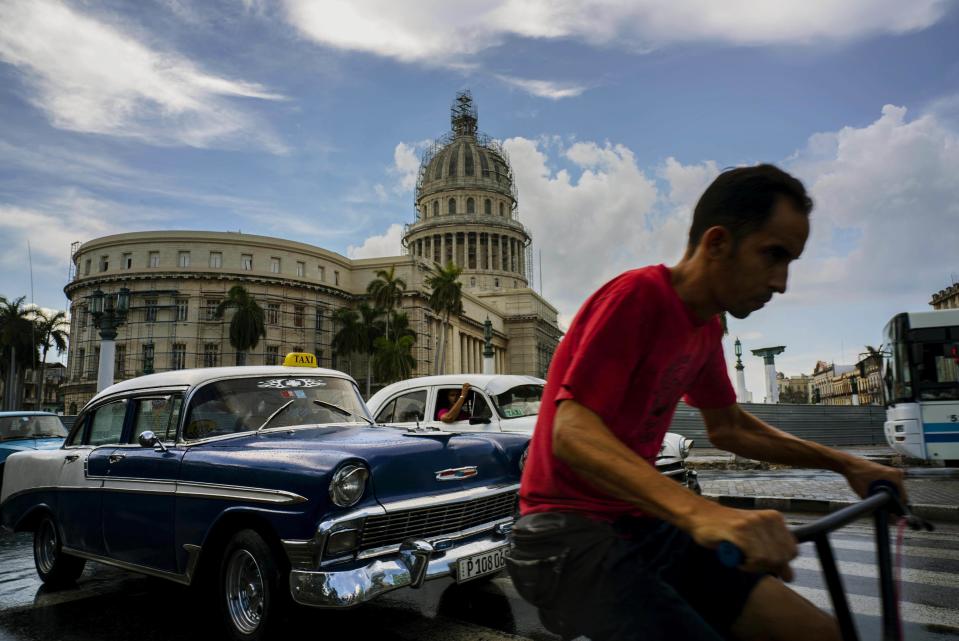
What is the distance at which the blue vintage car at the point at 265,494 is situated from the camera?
13.6 feet

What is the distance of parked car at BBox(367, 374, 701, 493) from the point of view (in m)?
8.74

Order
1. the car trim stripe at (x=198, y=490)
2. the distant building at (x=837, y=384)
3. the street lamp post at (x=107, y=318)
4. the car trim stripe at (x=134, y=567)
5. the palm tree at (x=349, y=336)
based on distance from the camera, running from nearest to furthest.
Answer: the car trim stripe at (x=198, y=490) → the car trim stripe at (x=134, y=567) → the street lamp post at (x=107, y=318) → the palm tree at (x=349, y=336) → the distant building at (x=837, y=384)

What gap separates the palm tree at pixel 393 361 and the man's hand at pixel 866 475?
2269 inches

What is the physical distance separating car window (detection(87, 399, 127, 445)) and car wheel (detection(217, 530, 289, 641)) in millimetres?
2075

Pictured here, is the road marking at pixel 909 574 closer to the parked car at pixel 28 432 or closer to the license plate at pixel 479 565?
the license plate at pixel 479 565

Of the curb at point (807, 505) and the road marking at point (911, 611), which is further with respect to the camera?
the curb at point (807, 505)

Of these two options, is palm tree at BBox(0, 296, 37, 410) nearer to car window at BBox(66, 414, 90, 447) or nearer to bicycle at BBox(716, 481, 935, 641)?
car window at BBox(66, 414, 90, 447)

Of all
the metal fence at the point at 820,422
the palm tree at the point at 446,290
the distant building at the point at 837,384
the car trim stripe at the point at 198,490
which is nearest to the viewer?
the car trim stripe at the point at 198,490

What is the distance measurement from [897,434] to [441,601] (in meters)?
13.7

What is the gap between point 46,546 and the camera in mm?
6367

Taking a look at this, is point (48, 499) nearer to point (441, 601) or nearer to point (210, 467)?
point (210, 467)

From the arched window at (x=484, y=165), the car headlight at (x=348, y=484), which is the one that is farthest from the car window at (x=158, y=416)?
the arched window at (x=484, y=165)

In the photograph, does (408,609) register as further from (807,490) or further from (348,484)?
(807,490)

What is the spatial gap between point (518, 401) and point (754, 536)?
25.8 feet
